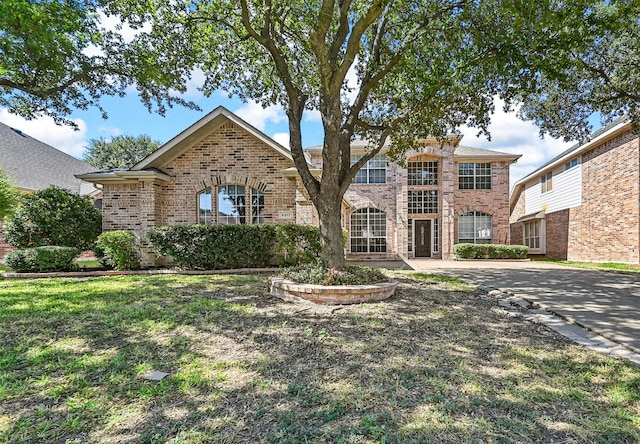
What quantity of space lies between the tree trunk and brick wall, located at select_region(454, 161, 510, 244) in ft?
48.4

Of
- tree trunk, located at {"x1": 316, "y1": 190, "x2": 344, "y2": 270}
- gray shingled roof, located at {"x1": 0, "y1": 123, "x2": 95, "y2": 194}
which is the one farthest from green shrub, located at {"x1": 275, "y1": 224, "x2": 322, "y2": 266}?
gray shingled roof, located at {"x1": 0, "y1": 123, "x2": 95, "y2": 194}

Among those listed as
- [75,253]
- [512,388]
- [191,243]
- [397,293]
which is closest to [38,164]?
[75,253]

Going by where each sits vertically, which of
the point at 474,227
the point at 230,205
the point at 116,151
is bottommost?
the point at 474,227

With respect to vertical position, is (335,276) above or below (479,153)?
below

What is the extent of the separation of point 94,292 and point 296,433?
6.88 m

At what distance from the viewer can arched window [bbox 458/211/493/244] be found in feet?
64.5

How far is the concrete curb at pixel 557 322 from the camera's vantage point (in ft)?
13.1

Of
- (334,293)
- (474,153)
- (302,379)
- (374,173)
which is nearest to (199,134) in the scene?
(334,293)

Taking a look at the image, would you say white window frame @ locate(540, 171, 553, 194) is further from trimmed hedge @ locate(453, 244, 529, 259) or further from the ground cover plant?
the ground cover plant

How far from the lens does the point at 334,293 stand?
6031mm

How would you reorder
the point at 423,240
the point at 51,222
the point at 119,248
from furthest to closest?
the point at 423,240 → the point at 51,222 → the point at 119,248

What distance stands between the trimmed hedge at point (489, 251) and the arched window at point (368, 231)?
14.3ft

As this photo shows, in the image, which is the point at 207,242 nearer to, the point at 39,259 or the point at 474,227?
the point at 39,259

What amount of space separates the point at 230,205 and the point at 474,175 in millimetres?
15112
